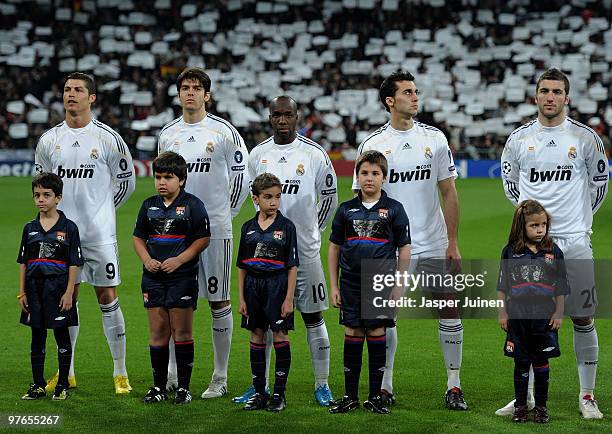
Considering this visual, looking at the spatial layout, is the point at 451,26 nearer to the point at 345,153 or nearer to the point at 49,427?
the point at 345,153

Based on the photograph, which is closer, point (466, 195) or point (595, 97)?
point (466, 195)

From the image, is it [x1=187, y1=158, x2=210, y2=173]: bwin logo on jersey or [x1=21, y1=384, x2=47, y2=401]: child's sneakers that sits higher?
[x1=187, y1=158, x2=210, y2=173]: bwin logo on jersey

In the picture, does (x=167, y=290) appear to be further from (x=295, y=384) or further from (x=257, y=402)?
(x=295, y=384)

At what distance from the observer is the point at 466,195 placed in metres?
24.6

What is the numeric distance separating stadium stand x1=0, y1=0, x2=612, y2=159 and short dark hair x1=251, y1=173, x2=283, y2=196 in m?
24.1

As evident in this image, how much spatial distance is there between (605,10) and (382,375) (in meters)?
35.7

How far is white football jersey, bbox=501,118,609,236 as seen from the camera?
24.1 ft

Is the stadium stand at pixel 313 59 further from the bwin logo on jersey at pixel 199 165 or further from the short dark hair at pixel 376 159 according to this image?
the short dark hair at pixel 376 159

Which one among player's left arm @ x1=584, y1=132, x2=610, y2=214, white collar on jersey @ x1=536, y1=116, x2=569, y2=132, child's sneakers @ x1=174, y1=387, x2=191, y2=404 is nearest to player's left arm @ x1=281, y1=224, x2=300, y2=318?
child's sneakers @ x1=174, y1=387, x2=191, y2=404

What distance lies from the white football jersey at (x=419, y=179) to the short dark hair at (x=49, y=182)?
222 centimetres

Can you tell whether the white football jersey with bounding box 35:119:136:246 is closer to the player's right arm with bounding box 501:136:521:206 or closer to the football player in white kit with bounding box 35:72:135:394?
the football player in white kit with bounding box 35:72:135:394

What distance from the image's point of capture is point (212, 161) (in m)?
7.97

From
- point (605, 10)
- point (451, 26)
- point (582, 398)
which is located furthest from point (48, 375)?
point (605, 10)

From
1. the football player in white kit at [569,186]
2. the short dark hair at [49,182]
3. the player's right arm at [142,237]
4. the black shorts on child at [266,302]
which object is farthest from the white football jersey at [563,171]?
the short dark hair at [49,182]
